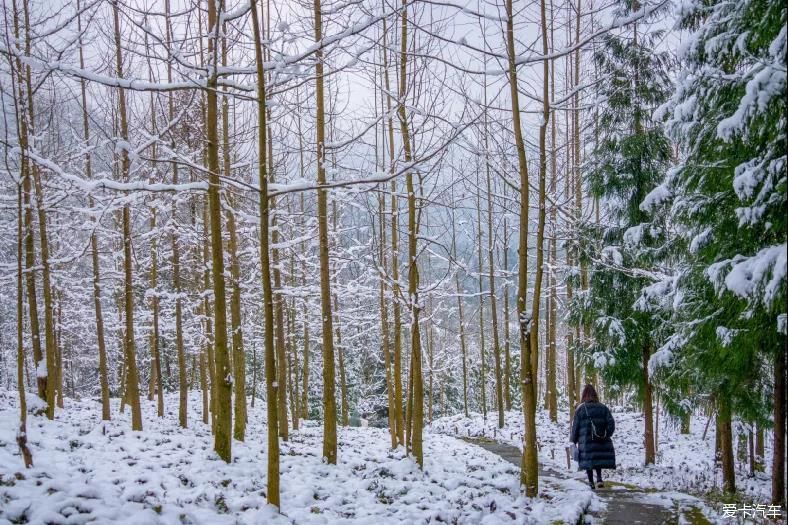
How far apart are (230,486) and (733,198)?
7.69 meters

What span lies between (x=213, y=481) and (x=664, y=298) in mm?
7696

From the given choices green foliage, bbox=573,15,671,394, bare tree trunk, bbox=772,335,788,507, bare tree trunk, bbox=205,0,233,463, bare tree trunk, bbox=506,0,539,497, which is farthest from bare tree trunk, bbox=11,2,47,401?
green foliage, bbox=573,15,671,394

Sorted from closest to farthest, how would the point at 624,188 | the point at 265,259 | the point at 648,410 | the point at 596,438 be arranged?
the point at 265,259 → the point at 596,438 → the point at 624,188 → the point at 648,410

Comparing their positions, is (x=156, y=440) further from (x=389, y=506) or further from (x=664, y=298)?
(x=664, y=298)

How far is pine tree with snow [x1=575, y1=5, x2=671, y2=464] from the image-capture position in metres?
11.3

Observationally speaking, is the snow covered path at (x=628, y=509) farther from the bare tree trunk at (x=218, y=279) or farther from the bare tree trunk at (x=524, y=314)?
the bare tree trunk at (x=218, y=279)

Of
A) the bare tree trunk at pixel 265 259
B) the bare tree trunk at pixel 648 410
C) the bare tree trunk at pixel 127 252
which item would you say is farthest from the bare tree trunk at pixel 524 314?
the bare tree trunk at pixel 127 252

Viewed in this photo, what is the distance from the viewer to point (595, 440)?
8.61 meters

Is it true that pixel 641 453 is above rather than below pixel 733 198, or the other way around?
below

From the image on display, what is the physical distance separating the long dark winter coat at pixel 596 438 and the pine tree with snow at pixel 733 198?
1.76 metres

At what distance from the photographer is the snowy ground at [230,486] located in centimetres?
494

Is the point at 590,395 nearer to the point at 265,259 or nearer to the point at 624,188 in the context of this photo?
the point at 624,188

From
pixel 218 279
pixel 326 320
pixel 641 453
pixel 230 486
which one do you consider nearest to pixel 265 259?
pixel 218 279

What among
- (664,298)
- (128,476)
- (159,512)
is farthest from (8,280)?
(664,298)
